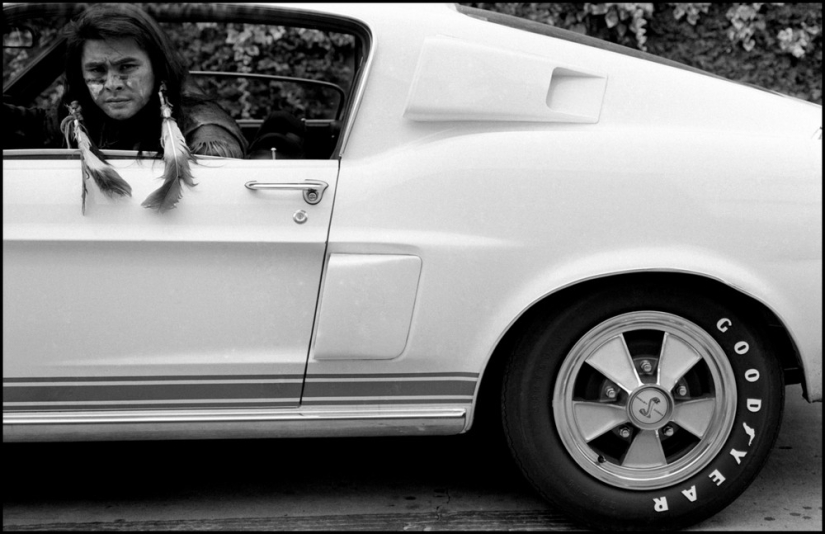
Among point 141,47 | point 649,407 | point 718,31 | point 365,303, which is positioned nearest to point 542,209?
A: point 365,303

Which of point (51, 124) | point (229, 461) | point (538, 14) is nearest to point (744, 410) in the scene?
point (229, 461)

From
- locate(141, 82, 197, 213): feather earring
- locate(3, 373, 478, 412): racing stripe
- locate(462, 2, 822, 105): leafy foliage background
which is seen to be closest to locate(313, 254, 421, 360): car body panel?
locate(3, 373, 478, 412): racing stripe

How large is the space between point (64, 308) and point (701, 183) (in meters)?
1.71

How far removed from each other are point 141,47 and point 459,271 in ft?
3.81

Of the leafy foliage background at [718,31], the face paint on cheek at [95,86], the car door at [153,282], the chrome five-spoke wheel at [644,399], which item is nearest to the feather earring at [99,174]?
the car door at [153,282]

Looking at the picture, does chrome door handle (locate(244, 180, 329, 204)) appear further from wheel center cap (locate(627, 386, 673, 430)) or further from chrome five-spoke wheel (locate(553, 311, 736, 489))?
wheel center cap (locate(627, 386, 673, 430))

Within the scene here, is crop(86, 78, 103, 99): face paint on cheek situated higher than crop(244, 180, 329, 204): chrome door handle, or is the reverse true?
crop(86, 78, 103, 99): face paint on cheek

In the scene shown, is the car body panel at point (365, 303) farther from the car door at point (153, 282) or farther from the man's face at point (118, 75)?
the man's face at point (118, 75)

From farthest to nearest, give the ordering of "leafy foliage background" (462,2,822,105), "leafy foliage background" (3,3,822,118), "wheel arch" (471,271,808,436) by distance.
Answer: "leafy foliage background" (462,2,822,105), "leafy foliage background" (3,3,822,118), "wheel arch" (471,271,808,436)

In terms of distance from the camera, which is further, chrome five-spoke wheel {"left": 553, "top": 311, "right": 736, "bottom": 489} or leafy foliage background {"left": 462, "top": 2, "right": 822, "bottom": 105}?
leafy foliage background {"left": 462, "top": 2, "right": 822, "bottom": 105}

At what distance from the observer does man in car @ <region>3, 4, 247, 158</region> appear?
295cm

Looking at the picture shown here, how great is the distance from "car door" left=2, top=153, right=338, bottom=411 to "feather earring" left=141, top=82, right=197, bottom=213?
0.02m

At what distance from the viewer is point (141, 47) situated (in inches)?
118

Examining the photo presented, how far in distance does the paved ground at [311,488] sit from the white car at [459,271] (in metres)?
0.35
